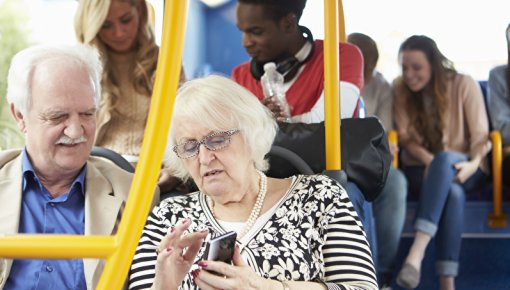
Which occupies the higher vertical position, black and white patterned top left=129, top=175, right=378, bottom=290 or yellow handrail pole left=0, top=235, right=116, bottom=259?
yellow handrail pole left=0, top=235, right=116, bottom=259

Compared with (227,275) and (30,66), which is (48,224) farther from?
(227,275)

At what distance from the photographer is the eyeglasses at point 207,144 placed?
1.90 m

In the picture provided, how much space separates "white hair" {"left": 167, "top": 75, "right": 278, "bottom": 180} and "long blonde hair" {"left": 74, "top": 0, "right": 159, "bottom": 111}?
3.44 feet

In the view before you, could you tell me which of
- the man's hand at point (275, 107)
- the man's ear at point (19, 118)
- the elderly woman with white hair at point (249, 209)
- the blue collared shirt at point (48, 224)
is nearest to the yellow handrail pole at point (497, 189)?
the man's hand at point (275, 107)

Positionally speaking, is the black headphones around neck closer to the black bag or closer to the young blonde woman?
the young blonde woman

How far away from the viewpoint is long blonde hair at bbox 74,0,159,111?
3010mm

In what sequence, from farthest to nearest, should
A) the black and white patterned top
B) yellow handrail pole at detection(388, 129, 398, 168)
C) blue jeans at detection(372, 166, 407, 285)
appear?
1. yellow handrail pole at detection(388, 129, 398, 168)
2. blue jeans at detection(372, 166, 407, 285)
3. the black and white patterned top

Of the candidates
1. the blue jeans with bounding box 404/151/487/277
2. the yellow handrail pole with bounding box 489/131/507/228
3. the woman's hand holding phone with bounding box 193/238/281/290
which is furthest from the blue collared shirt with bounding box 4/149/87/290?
the yellow handrail pole with bounding box 489/131/507/228

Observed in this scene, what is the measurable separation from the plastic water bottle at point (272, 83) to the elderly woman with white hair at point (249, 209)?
67cm

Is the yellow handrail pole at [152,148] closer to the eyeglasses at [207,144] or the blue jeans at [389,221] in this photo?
the eyeglasses at [207,144]

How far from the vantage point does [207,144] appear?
6.22 feet

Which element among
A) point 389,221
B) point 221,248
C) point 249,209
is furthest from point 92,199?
point 389,221

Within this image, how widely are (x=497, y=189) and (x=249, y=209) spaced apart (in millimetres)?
2055

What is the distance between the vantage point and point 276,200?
1.98 metres
